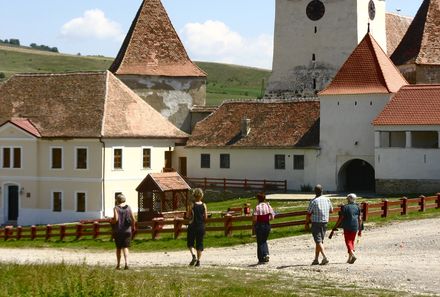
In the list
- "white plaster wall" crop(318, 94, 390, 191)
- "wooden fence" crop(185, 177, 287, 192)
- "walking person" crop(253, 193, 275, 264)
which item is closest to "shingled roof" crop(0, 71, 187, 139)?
"wooden fence" crop(185, 177, 287, 192)

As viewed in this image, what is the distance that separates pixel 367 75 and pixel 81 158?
54.9 ft

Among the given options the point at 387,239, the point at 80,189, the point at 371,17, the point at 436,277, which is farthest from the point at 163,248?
the point at 371,17

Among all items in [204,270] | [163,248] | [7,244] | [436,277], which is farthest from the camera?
[7,244]

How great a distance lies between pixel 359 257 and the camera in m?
24.9

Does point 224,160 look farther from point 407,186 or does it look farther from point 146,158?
point 407,186

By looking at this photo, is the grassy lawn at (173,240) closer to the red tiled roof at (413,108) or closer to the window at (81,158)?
the red tiled roof at (413,108)

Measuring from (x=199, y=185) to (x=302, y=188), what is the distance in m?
7.02

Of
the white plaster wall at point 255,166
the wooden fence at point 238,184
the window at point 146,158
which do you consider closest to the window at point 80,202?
the window at point 146,158

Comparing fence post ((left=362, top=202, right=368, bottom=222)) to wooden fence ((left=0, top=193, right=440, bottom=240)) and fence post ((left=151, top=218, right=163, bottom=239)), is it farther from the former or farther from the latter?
fence post ((left=151, top=218, right=163, bottom=239))

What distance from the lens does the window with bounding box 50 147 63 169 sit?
167ft

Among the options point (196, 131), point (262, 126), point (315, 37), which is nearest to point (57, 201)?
point (196, 131)

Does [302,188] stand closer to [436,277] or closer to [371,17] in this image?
[371,17]

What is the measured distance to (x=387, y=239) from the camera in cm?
2895

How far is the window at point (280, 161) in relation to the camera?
52500 mm
